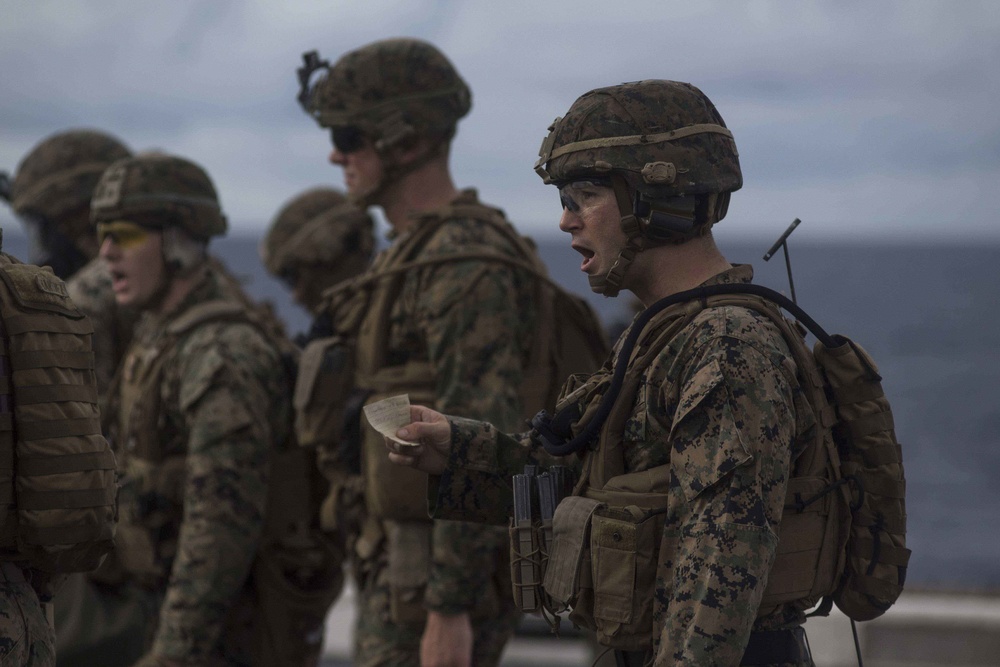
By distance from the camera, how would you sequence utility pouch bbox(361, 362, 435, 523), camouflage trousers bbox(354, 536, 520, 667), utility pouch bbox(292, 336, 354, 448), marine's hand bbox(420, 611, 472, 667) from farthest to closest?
utility pouch bbox(292, 336, 354, 448), camouflage trousers bbox(354, 536, 520, 667), utility pouch bbox(361, 362, 435, 523), marine's hand bbox(420, 611, 472, 667)

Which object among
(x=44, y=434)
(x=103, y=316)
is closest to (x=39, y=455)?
(x=44, y=434)

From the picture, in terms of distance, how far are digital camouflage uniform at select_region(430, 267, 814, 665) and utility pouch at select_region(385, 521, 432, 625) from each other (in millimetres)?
2124

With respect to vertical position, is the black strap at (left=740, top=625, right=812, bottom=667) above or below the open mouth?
below

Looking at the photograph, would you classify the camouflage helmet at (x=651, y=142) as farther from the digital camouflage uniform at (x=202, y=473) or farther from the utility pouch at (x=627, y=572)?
the digital camouflage uniform at (x=202, y=473)

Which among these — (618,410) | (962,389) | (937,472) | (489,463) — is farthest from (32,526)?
(962,389)

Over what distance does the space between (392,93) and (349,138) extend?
Answer: 27 cm

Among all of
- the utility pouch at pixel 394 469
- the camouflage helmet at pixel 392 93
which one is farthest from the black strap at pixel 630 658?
the camouflage helmet at pixel 392 93

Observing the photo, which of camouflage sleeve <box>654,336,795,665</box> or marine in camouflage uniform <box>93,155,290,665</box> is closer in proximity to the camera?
camouflage sleeve <box>654,336,795,665</box>

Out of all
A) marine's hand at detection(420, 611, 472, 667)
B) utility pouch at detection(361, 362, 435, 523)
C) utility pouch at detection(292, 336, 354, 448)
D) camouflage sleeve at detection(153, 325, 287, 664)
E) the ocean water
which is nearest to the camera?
marine's hand at detection(420, 611, 472, 667)

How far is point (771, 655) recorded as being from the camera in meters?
3.62

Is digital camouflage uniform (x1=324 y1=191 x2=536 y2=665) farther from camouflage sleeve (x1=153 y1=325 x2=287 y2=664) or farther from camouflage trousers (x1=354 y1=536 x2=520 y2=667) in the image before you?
camouflage sleeve (x1=153 y1=325 x2=287 y2=664)

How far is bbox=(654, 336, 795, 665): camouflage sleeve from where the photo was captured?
3.31 metres

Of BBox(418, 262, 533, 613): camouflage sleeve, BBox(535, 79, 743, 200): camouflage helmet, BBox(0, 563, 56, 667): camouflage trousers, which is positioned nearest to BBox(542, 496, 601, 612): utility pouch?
BBox(535, 79, 743, 200): camouflage helmet

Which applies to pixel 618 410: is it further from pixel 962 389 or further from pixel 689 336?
pixel 962 389
